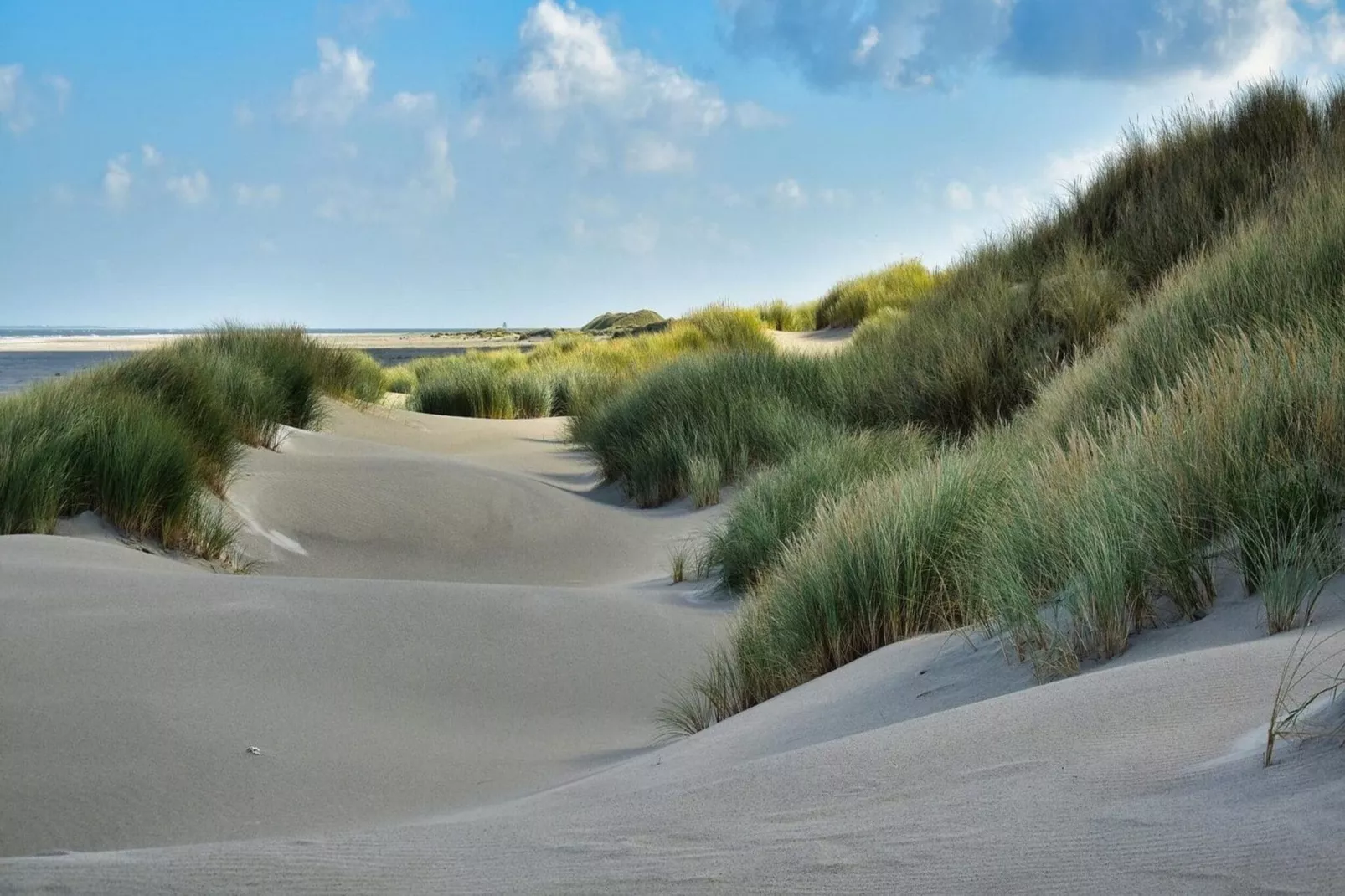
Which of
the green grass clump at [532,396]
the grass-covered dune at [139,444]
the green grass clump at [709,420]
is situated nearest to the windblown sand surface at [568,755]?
the grass-covered dune at [139,444]

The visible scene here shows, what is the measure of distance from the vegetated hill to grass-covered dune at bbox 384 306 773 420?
50.9 feet

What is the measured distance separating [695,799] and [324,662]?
7.54ft

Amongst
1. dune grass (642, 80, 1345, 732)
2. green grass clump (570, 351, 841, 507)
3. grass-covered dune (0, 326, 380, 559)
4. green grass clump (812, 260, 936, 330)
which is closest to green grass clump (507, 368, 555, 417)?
green grass clump (570, 351, 841, 507)

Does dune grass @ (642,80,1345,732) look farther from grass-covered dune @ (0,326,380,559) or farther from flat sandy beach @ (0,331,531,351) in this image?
flat sandy beach @ (0,331,531,351)

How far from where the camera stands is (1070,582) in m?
2.85

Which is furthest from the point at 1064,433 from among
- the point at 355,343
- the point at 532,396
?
the point at 355,343

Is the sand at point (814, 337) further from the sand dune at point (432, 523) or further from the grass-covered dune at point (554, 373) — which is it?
the sand dune at point (432, 523)

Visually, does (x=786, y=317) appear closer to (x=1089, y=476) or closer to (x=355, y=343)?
(x=1089, y=476)

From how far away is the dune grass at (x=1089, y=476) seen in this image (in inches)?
109

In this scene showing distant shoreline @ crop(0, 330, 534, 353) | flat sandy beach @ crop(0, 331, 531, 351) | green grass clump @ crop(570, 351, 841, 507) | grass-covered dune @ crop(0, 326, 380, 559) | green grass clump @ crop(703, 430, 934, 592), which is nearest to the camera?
green grass clump @ crop(703, 430, 934, 592)

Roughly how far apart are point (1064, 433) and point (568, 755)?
296cm

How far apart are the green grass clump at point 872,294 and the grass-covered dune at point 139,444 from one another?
11.6m

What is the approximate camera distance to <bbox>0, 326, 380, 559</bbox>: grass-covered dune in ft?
18.6

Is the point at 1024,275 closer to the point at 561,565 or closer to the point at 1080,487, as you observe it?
the point at 561,565
